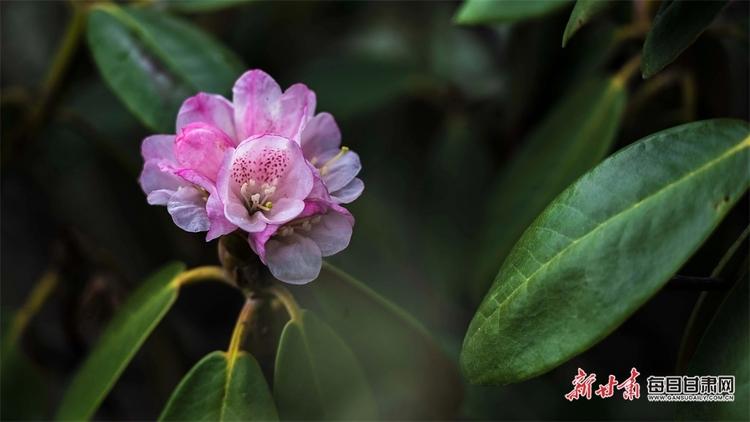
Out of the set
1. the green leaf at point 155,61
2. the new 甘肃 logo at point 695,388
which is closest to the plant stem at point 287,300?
the green leaf at point 155,61

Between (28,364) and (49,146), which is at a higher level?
(49,146)

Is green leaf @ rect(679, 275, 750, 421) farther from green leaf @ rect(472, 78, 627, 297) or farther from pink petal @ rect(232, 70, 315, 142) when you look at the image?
pink petal @ rect(232, 70, 315, 142)

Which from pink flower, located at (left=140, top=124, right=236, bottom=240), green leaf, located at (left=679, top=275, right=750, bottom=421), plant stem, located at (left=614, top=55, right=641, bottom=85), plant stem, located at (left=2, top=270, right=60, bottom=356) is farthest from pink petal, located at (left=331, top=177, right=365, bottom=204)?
plant stem, located at (left=2, top=270, right=60, bottom=356)

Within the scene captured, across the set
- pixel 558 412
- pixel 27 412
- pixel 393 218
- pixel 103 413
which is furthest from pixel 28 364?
pixel 558 412

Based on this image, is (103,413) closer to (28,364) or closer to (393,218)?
(28,364)

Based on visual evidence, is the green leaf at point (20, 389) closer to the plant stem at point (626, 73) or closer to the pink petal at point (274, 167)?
the pink petal at point (274, 167)
